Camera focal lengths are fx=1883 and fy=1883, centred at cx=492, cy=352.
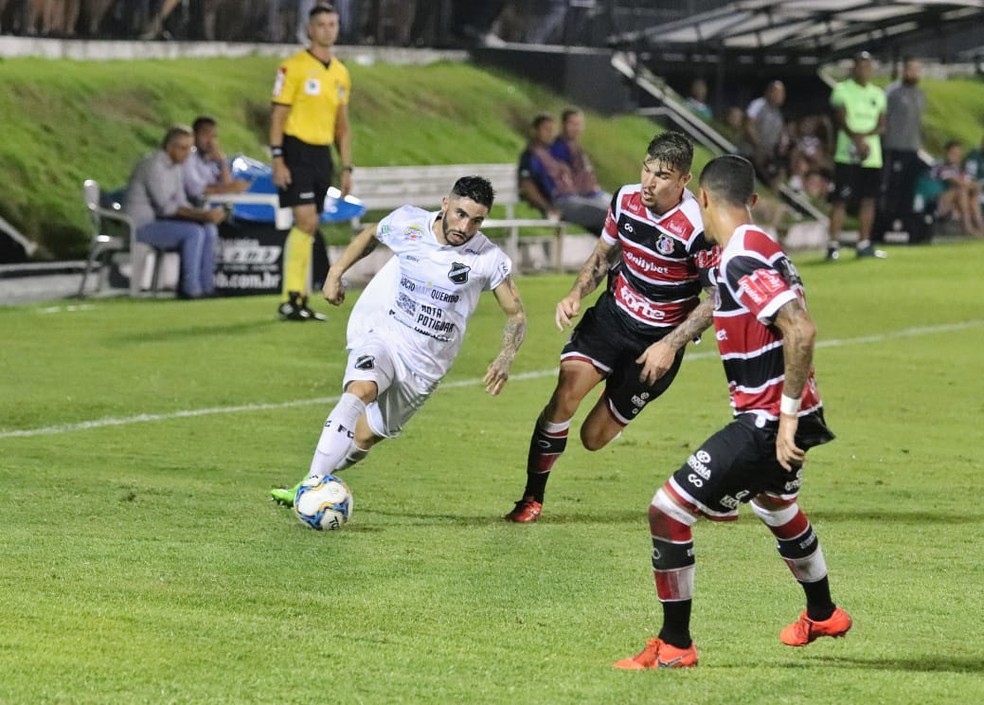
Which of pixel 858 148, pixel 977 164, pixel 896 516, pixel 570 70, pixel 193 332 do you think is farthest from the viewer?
pixel 977 164

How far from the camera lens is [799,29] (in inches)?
1206

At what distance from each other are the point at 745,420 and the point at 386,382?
2717mm

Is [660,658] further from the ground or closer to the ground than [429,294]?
closer to the ground

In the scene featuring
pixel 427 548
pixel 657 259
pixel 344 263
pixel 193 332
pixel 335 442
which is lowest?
pixel 193 332

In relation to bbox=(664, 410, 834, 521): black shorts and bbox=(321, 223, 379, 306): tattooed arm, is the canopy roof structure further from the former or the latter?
bbox=(664, 410, 834, 521): black shorts

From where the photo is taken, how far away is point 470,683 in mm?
5891

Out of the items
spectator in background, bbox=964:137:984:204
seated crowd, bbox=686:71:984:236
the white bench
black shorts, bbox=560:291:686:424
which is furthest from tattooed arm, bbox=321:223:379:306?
spectator in background, bbox=964:137:984:204

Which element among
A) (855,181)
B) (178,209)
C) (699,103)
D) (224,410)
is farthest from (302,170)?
(699,103)

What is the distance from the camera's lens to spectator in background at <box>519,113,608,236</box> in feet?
73.0

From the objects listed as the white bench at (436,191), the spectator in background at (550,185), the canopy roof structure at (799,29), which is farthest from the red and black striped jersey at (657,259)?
the canopy roof structure at (799,29)

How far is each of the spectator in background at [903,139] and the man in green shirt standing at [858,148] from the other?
1851 millimetres

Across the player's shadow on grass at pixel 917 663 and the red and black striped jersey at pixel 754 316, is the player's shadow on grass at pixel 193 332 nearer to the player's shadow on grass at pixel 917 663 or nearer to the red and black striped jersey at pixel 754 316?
the red and black striped jersey at pixel 754 316

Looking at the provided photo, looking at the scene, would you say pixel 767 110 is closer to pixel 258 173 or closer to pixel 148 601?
pixel 258 173

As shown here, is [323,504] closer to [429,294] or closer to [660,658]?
[429,294]
